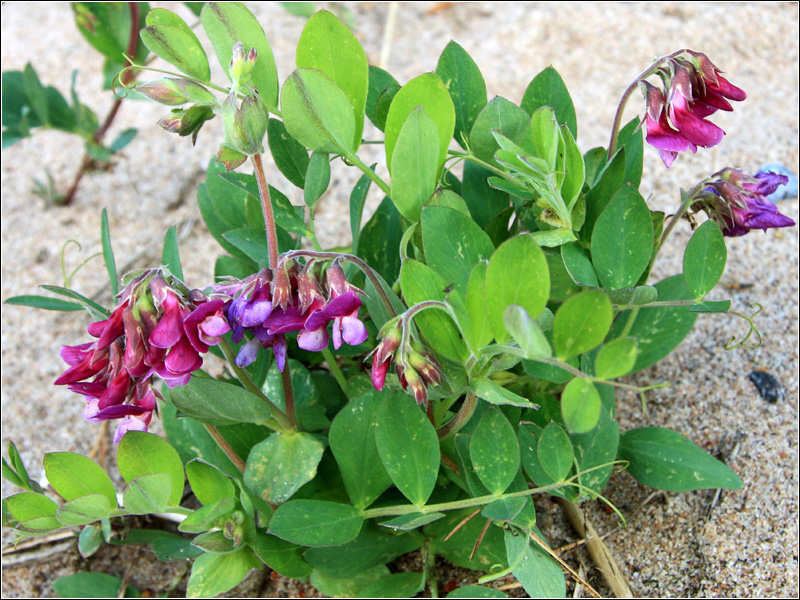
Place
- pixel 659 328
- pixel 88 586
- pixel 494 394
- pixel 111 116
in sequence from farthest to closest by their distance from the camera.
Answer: pixel 111 116
pixel 88 586
pixel 659 328
pixel 494 394

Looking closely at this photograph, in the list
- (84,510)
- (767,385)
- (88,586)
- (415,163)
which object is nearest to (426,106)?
(415,163)

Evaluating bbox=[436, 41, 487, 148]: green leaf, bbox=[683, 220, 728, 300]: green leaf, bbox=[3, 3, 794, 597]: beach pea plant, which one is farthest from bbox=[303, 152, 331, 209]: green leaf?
bbox=[683, 220, 728, 300]: green leaf

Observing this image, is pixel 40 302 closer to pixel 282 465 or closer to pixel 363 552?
pixel 282 465

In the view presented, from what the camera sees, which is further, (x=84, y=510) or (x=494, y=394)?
(x=84, y=510)

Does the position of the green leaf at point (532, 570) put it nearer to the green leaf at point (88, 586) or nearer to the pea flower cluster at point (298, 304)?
the pea flower cluster at point (298, 304)

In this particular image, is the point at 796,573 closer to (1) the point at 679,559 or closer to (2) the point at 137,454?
(1) the point at 679,559

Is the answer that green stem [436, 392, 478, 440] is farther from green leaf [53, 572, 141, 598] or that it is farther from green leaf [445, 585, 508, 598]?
green leaf [53, 572, 141, 598]

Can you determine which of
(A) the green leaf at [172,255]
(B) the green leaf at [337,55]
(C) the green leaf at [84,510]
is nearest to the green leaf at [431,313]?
(B) the green leaf at [337,55]
